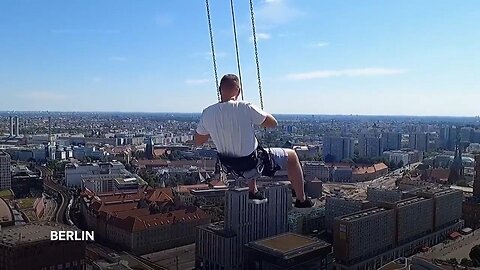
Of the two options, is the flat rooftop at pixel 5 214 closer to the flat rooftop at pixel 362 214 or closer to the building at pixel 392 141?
the flat rooftop at pixel 362 214

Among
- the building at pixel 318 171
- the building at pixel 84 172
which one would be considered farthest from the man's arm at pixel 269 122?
the building at pixel 318 171

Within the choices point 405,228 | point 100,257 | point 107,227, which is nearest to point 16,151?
point 107,227

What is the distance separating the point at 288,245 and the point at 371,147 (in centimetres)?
2650

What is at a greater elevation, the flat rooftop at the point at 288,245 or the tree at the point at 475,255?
the flat rooftop at the point at 288,245

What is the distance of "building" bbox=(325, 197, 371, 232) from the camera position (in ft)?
47.6

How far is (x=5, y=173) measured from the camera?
1975 cm

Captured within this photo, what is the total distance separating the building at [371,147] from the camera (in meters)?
34.2

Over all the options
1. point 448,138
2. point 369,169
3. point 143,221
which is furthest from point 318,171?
point 448,138

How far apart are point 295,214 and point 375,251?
8.58 ft

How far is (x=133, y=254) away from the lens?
41.3ft

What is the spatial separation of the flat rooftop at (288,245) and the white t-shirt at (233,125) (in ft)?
23.1

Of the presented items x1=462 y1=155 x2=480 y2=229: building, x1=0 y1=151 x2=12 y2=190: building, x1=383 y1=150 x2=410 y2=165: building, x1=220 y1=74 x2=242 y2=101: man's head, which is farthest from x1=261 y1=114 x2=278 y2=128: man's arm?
x1=383 y1=150 x2=410 y2=165: building

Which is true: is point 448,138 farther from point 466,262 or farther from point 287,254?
point 287,254

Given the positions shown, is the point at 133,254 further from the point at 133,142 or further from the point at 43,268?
the point at 133,142
